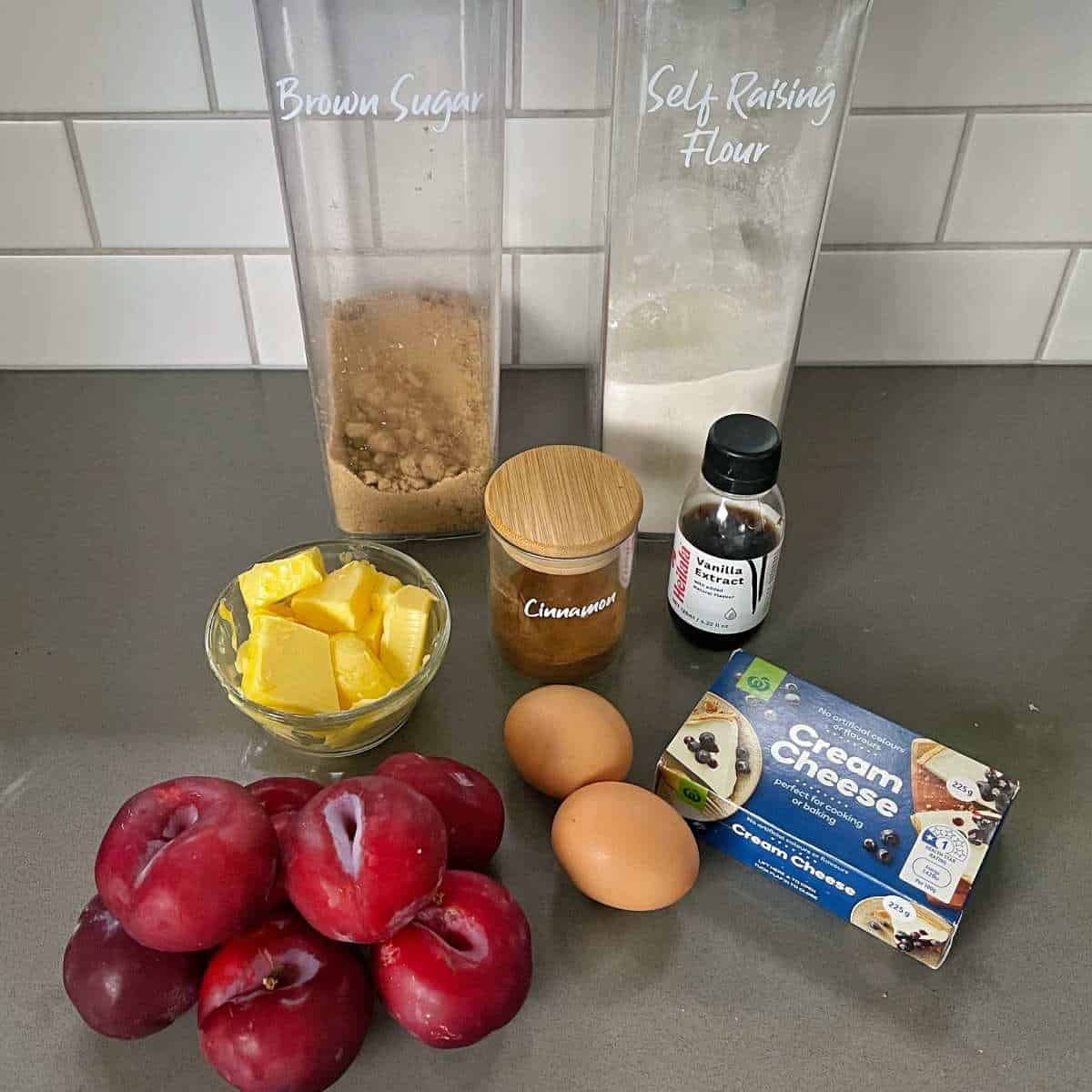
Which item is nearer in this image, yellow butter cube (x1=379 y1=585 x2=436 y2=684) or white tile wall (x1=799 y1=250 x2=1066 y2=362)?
yellow butter cube (x1=379 y1=585 x2=436 y2=684)

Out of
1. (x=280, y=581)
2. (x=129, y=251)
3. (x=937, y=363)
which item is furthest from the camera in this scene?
(x=937, y=363)

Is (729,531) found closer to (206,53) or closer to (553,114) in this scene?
(553,114)

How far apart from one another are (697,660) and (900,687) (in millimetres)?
136

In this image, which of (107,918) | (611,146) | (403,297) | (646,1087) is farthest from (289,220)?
(646,1087)

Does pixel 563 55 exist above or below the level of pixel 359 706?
above

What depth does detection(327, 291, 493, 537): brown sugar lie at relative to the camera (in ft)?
2.47

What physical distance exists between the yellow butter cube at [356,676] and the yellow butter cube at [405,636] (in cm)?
2

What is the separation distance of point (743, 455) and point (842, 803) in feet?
0.67

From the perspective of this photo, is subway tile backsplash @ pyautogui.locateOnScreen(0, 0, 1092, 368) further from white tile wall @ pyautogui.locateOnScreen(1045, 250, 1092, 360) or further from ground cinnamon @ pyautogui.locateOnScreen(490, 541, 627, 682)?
ground cinnamon @ pyautogui.locateOnScreen(490, 541, 627, 682)

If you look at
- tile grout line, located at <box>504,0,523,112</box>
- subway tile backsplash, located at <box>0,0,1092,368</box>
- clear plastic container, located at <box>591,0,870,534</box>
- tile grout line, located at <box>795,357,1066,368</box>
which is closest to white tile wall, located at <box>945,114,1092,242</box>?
subway tile backsplash, located at <box>0,0,1092,368</box>

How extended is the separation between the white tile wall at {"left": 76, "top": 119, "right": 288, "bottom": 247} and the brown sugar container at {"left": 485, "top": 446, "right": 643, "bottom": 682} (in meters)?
0.35

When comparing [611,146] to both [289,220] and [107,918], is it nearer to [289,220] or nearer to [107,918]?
[289,220]

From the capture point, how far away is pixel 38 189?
0.86 metres

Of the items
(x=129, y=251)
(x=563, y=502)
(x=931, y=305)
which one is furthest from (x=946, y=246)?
(x=129, y=251)
